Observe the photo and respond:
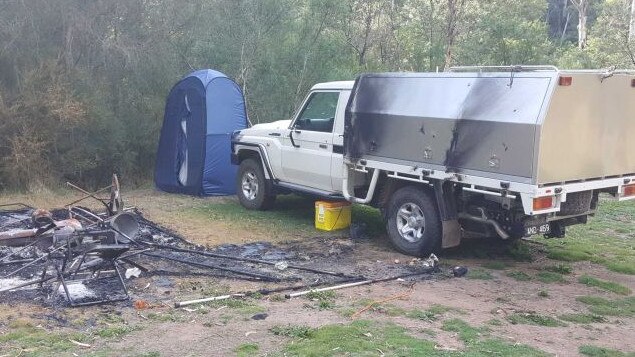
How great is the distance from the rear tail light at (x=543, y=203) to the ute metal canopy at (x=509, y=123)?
0.18m

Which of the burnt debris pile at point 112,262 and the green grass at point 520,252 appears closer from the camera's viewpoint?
the burnt debris pile at point 112,262

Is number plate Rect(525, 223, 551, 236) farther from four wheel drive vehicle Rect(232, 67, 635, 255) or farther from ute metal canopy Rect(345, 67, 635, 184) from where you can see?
ute metal canopy Rect(345, 67, 635, 184)

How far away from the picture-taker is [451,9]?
2105 cm

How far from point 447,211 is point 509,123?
1380mm

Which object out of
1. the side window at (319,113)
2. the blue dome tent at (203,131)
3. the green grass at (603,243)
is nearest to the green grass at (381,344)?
the green grass at (603,243)

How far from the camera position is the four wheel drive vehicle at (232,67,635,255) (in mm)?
7562

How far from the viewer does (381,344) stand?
5.58m

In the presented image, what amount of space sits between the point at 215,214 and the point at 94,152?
3.53 m

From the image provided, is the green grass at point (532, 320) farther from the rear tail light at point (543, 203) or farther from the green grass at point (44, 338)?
the green grass at point (44, 338)

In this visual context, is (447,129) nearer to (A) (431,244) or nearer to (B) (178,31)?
(A) (431,244)

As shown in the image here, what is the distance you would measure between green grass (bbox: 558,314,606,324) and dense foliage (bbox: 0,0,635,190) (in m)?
9.27

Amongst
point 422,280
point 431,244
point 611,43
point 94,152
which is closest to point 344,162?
point 431,244

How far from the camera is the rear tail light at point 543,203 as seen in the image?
752cm

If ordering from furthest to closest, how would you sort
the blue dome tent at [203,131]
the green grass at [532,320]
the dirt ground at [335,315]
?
the blue dome tent at [203,131], the green grass at [532,320], the dirt ground at [335,315]
